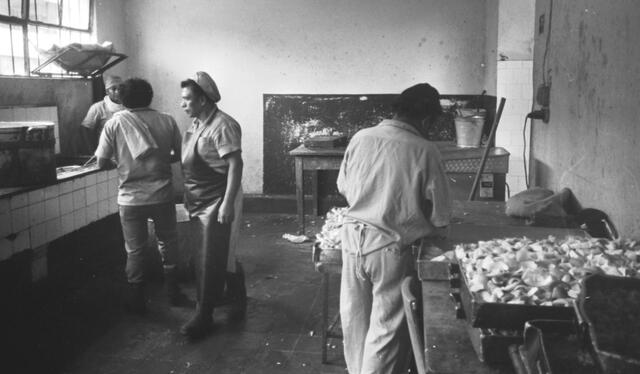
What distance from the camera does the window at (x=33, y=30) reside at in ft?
19.8

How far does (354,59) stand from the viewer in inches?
332

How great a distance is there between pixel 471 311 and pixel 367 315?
1.37m

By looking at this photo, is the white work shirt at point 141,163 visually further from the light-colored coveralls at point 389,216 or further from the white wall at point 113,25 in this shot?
the white wall at point 113,25

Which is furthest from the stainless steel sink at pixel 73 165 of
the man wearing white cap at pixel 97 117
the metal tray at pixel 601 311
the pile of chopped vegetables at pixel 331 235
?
the metal tray at pixel 601 311

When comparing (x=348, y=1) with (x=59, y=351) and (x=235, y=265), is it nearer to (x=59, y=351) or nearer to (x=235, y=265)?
(x=235, y=265)

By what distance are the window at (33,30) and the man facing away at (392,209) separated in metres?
4.59

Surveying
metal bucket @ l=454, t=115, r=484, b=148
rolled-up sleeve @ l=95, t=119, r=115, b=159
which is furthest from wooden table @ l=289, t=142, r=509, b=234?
rolled-up sleeve @ l=95, t=119, r=115, b=159

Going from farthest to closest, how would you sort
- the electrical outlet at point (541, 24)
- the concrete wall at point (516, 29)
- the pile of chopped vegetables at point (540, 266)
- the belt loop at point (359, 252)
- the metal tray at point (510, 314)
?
1. the concrete wall at point (516, 29)
2. the electrical outlet at point (541, 24)
3. the belt loop at point (359, 252)
4. the pile of chopped vegetables at point (540, 266)
5. the metal tray at point (510, 314)

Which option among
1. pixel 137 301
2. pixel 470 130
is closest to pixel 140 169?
pixel 137 301

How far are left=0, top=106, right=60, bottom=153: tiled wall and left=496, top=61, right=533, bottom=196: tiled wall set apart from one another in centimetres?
479

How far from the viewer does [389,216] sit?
2.97 meters

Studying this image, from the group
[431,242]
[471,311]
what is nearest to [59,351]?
[431,242]

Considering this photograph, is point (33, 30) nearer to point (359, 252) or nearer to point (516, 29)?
point (359, 252)

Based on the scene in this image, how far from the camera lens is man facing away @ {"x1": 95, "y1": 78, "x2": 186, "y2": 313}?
179 inches
